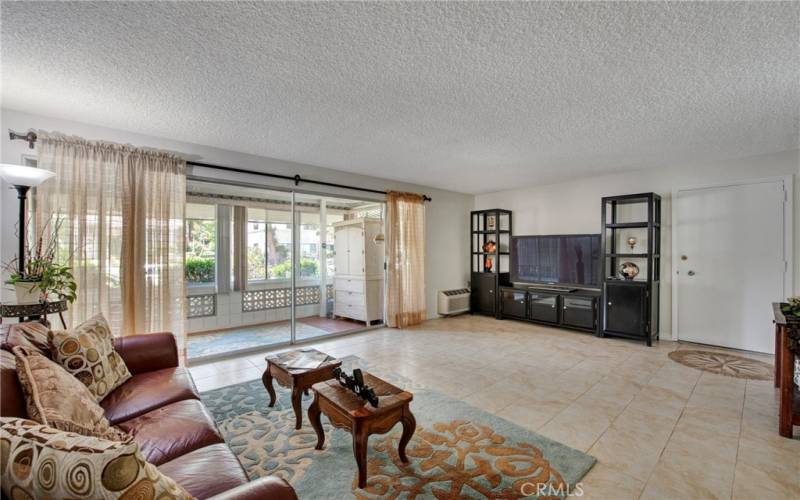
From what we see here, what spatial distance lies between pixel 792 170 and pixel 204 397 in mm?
6460

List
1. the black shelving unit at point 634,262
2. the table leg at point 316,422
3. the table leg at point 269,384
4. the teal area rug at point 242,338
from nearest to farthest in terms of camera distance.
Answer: the table leg at point 316,422 < the table leg at point 269,384 < the teal area rug at point 242,338 < the black shelving unit at point 634,262

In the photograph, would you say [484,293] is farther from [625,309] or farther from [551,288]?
[625,309]

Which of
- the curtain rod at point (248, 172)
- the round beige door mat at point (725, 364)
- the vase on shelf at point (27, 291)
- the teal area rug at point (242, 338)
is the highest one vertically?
the curtain rod at point (248, 172)

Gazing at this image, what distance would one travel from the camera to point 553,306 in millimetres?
5242

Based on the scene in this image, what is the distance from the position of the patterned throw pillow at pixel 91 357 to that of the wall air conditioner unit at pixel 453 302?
473cm

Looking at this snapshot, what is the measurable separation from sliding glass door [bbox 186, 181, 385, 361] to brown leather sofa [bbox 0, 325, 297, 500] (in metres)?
2.07

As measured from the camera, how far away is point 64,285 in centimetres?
251

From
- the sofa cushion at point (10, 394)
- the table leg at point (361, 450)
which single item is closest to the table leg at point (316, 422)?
the table leg at point (361, 450)

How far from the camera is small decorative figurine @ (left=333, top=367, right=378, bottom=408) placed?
72.4 inches

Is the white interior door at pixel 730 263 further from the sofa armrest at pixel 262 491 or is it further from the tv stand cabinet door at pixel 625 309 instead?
the sofa armrest at pixel 262 491

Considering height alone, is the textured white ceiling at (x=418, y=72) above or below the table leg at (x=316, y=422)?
above

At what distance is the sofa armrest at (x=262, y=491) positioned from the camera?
946 millimetres

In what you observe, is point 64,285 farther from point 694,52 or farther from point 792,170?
point 792,170

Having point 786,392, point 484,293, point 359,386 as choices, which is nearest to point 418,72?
point 359,386
